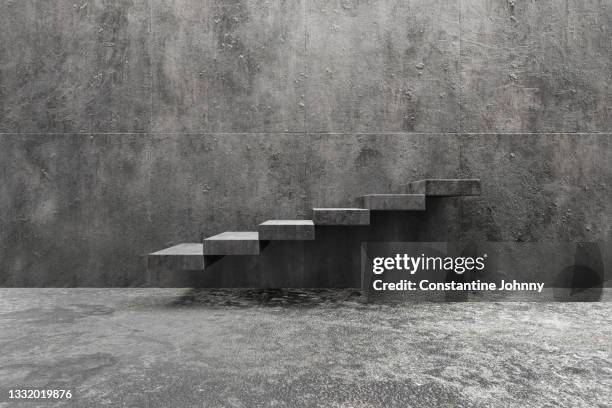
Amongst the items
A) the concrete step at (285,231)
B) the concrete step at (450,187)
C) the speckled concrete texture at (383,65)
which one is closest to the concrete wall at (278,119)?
the speckled concrete texture at (383,65)

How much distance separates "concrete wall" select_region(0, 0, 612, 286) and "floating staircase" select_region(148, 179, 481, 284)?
0.59 meters

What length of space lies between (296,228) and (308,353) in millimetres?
894

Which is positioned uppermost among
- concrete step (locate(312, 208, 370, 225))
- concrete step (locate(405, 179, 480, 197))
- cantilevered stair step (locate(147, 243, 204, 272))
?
concrete step (locate(405, 179, 480, 197))

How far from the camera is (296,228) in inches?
93.3

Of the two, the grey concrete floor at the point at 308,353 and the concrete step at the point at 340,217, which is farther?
the concrete step at the point at 340,217

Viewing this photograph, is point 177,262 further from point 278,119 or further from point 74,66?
point 74,66

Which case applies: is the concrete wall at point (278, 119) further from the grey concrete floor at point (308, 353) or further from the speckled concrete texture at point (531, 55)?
the grey concrete floor at point (308, 353)

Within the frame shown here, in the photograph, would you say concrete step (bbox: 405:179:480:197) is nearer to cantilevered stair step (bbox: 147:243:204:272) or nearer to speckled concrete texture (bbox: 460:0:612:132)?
speckled concrete texture (bbox: 460:0:612:132)

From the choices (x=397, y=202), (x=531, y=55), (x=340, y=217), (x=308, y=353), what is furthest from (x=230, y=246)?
(x=531, y=55)

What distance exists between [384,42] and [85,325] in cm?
301

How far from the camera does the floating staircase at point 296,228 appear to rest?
2.30 meters

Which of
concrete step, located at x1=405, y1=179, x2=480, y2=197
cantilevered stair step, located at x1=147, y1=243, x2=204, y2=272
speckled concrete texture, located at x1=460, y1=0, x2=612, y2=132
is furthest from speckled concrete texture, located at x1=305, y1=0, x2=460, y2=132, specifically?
cantilevered stair step, located at x1=147, y1=243, x2=204, y2=272

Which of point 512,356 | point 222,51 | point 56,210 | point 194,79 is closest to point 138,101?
point 194,79

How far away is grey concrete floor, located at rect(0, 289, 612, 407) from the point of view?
1.29 meters
